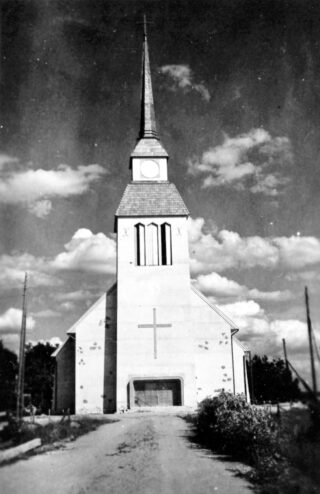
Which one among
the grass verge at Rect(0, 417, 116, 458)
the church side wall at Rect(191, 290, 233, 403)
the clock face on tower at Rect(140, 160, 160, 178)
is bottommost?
the grass verge at Rect(0, 417, 116, 458)

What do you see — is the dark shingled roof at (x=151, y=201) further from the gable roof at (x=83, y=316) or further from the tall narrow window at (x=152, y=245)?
the gable roof at (x=83, y=316)

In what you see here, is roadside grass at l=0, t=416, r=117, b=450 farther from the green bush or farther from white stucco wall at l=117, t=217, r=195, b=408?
white stucco wall at l=117, t=217, r=195, b=408

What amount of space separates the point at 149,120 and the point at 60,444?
27.1 m

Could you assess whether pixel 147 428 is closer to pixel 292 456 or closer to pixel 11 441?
pixel 11 441

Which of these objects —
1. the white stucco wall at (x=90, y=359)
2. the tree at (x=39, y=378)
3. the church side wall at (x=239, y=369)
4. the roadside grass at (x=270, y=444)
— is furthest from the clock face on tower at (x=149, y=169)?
the tree at (x=39, y=378)

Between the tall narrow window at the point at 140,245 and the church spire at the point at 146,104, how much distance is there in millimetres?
7763

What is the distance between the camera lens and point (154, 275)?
31.5m

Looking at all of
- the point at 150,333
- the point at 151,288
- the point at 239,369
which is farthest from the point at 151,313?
the point at 239,369

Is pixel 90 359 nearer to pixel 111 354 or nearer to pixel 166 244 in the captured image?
pixel 111 354

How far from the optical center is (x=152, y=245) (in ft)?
106

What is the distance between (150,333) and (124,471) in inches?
801

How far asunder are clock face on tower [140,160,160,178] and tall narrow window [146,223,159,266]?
3955 mm

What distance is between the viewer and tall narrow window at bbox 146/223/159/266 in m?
32.0

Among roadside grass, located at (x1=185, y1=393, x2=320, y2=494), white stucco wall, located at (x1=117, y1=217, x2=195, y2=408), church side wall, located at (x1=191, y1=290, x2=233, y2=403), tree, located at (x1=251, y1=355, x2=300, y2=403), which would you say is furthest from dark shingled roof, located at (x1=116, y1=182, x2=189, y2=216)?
tree, located at (x1=251, y1=355, x2=300, y2=403)
